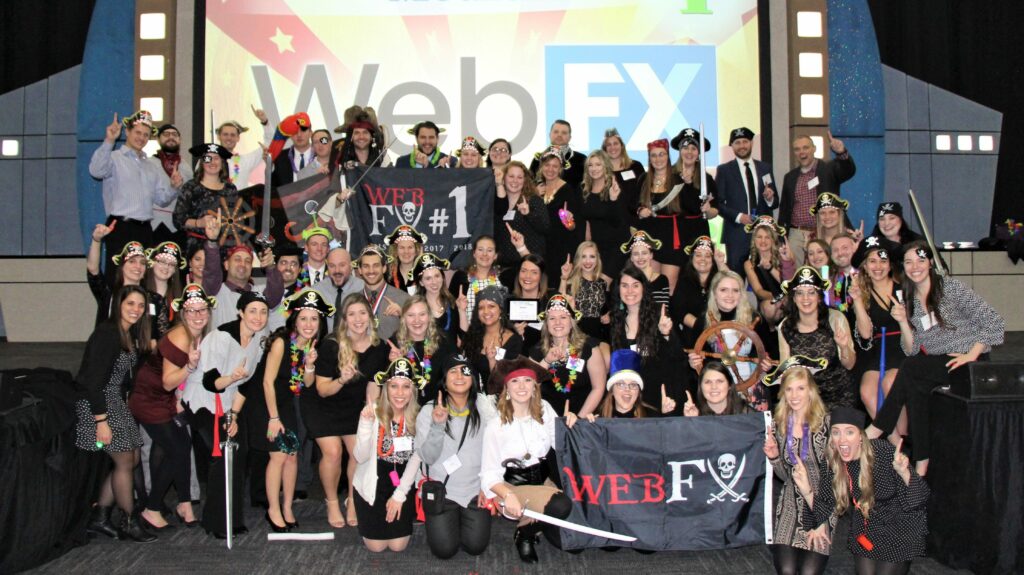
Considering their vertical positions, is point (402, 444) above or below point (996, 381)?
below

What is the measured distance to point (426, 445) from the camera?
5.02 meters

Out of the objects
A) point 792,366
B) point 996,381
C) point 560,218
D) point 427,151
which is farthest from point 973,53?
point 792,366

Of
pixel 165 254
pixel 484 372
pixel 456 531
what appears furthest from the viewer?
pixel 165 254

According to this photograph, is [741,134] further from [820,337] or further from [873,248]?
[820,337]

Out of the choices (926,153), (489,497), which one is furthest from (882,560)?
(926,153)

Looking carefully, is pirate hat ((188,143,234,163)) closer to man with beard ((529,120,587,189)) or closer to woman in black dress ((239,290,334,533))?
woman in black dress ((239,290,334,533))

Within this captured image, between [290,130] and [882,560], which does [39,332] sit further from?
[882,560]

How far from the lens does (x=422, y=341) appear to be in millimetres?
5648

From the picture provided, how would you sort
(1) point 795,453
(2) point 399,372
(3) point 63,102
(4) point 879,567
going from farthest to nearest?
(3) point 63,102
(2) point 399,372
(1) point 795,453
(4) point 879,567

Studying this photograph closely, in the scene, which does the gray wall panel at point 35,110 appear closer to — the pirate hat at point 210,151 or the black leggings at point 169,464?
the pirate hat at point 210,151

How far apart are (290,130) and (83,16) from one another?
4.33 metres

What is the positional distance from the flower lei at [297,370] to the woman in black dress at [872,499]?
2.92m

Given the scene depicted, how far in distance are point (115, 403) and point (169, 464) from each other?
0.48 m

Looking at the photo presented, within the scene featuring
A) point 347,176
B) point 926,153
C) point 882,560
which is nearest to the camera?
point 882,560
